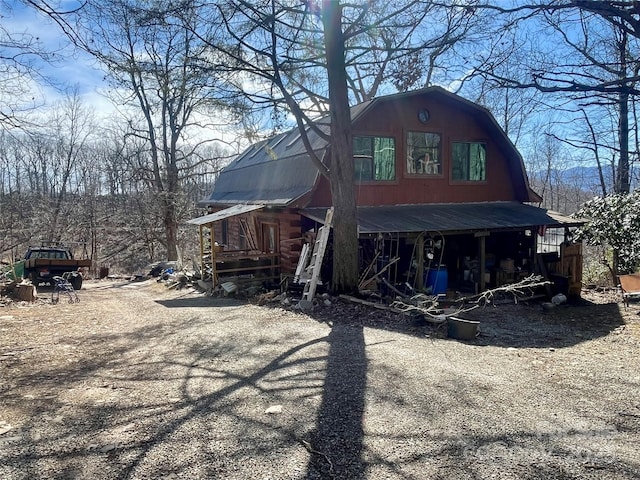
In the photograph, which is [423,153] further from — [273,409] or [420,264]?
[273,409]

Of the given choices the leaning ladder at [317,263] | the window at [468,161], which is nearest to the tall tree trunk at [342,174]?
the leaning ladder at [317,263]

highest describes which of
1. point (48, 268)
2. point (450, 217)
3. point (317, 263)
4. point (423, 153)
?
point (423, 153)

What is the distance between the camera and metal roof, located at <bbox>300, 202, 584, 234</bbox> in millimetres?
11508

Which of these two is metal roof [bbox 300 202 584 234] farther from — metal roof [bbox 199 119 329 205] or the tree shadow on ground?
the tree shadow on ground

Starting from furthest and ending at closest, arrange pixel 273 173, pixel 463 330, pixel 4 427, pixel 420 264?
1. pixel 273 173
2. pixel 420 264
3. pixel 463 330
4. pixel 4 427

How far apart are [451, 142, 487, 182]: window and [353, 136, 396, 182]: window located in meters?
2.32

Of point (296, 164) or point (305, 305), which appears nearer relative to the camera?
point (305, 305)

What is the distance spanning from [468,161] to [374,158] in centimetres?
358

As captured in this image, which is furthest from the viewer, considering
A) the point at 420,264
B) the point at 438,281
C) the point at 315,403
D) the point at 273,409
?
the point at 438,281

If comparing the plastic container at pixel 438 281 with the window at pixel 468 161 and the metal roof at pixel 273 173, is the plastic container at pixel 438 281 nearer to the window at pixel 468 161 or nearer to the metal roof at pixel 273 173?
the window at pixel 468 161

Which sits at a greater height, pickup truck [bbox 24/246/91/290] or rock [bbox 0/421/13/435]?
pickup truck [bbox 24/246/91/290]

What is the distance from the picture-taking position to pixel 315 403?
14.6 ft

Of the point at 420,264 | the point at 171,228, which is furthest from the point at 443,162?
the point at 171,228

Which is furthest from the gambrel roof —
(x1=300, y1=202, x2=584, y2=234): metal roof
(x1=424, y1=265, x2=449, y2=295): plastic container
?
(x1=424, y1=265, x2=449, y2=295): plastic container
